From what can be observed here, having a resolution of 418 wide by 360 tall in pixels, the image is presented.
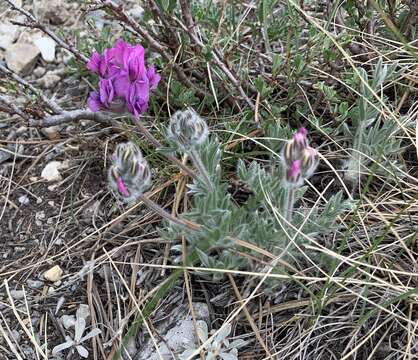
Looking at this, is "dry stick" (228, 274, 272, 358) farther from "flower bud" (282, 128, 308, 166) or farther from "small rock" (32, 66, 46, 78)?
"small rock" (32, 66, 46, 78)

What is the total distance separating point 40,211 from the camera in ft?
8.00

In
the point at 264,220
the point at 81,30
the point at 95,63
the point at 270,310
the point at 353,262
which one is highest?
the point at 95,63

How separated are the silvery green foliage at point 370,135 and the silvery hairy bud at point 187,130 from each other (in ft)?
1.98

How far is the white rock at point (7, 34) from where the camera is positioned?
3.12 meters

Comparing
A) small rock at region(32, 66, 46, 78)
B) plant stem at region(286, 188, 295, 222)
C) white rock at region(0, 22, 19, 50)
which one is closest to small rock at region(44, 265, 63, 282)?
plant stem at region(286, 188, 295, 222)

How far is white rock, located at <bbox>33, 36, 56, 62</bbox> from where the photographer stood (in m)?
3.04

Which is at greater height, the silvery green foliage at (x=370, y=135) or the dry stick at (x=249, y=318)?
the silvery green foliage at (x=370, y=135)

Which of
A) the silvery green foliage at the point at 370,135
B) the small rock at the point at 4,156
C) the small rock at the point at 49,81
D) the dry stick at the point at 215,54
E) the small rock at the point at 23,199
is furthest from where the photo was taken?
the small rock at the point at 49,81

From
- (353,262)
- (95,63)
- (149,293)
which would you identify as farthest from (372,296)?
(95,63)

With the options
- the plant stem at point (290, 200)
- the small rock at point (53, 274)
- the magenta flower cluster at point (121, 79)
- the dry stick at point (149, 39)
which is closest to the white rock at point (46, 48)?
the dry stick at point (149, 39)

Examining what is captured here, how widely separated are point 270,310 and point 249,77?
0.99 m

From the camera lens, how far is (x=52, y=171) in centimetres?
255

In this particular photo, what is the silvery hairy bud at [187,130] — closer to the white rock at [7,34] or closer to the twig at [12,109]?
the twig at [12,109]

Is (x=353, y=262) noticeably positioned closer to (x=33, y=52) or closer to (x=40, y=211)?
(x=40, y=211)
